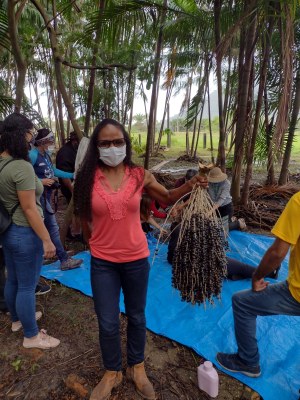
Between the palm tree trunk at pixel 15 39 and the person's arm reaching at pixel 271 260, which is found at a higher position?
the palm tree trunk at pixel 15 39

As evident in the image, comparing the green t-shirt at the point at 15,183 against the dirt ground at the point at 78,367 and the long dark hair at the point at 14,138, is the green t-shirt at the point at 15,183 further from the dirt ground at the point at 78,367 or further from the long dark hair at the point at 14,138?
the dirt ground at the point at 78,367

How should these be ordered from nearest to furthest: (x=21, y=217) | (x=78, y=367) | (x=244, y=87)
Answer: (x=21, y=217)
(x=78, y=367)
(x=244, y=87)

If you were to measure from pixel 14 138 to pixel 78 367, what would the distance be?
Result: 5.79 ft

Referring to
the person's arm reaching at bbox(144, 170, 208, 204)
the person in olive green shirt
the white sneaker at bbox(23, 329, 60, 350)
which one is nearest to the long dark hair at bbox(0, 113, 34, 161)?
the person in olive green shirt

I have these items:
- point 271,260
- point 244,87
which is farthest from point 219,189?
point 271,260

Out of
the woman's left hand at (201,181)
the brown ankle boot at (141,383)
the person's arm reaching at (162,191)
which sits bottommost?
the brown ankle boot at (141,383)

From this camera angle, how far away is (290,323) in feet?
8.79

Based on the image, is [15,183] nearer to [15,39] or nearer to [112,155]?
[112,155]

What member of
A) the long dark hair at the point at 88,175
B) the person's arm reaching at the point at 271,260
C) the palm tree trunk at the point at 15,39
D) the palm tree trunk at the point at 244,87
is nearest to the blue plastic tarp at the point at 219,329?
the person's arm reaching at the point at 271,260

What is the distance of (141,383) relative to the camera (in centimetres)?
198

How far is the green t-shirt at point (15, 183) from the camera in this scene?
6.36 ft

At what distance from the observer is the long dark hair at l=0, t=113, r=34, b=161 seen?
6.50 ft

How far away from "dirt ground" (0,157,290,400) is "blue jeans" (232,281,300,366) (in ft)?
0.84

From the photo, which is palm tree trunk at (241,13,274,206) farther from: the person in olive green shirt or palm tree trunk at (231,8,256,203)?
the person in olive green shirt
